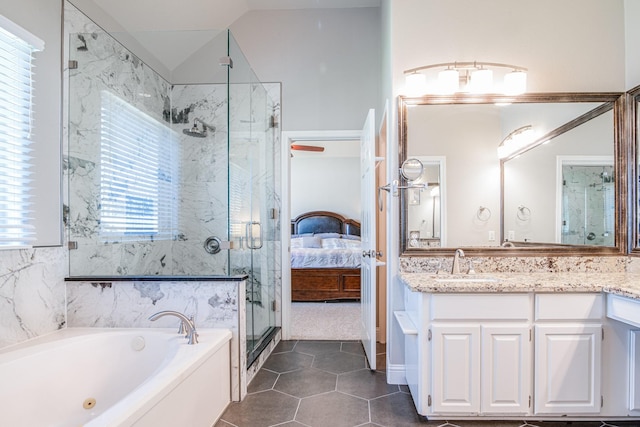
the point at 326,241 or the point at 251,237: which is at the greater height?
the point at 251,237

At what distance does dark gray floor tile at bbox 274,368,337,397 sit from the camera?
2.31 metres

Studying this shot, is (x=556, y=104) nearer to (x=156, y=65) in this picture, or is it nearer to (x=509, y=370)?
(x=509, y=370)

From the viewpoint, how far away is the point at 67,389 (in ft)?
5.59

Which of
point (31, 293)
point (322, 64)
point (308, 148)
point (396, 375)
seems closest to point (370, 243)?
point (396, 375)

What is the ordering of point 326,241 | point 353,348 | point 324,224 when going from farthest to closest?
1. point 324,224
2. point 326,241
3. point 353,348

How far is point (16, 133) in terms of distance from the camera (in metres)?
1.78

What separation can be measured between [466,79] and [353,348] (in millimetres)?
2443

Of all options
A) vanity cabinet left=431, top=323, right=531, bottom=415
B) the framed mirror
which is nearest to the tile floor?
vanity cabinet left=431, top=323, right=531, bottom=415

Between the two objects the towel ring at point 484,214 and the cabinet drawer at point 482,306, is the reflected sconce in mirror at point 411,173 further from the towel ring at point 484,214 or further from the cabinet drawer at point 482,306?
the cabinet drawer at point 482,306

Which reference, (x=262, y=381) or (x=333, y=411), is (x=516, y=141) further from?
(x=262, y=381)

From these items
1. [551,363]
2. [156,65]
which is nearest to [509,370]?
[551,363]

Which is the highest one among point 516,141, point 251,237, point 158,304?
point 516,141

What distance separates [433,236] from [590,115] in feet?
4.65

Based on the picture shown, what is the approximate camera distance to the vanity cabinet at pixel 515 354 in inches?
72.6
